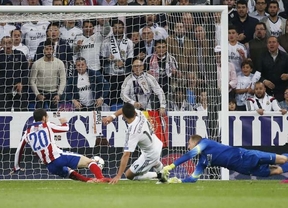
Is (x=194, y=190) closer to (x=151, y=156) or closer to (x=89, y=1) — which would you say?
(x=151, y=156)

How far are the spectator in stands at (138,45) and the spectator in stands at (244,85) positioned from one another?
2.28m

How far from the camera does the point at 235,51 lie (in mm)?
20797

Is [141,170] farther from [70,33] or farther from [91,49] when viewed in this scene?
[70,33]

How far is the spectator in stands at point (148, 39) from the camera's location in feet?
63.5

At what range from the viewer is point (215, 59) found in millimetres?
19375

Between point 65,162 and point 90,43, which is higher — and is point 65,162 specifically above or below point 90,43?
below

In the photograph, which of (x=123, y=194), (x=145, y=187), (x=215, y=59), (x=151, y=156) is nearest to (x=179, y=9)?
(x=215, y=59)

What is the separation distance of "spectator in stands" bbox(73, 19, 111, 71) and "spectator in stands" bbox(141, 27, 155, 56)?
748 mm

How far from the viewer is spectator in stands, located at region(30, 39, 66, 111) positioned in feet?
62.2

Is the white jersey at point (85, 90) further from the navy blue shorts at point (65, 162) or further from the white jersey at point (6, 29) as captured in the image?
the navy blue shorts at point (65, 162)

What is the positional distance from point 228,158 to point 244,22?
19.3ft

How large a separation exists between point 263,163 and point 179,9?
3.66m

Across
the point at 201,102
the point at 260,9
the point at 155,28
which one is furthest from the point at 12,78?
the point at 260,9

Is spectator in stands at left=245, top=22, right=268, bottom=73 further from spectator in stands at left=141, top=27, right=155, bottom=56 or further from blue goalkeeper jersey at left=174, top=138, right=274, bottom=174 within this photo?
blue goalkeeper jersey at left=174, top=138, right=274, bottom=174
